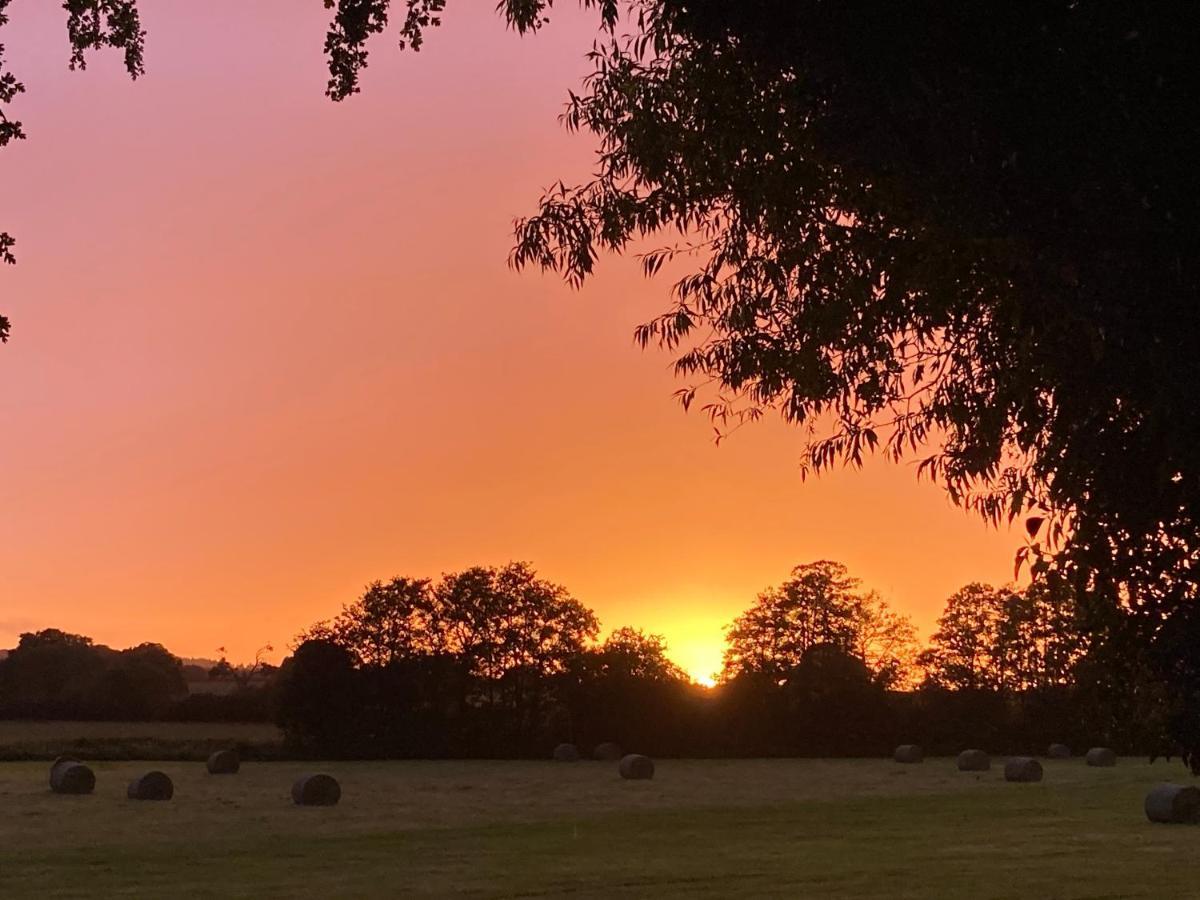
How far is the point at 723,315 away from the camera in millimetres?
9688

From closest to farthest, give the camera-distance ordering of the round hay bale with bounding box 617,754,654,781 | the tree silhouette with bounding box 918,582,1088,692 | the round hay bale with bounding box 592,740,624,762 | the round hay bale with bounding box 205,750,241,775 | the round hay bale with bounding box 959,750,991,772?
the round hay bale with bounding box 617,754,654,781 → the round hay bale with bounding box 205,750,241,775 → the round hay bale with bounding box 959,750,991,772 → the round hay bale with bounding box 592,740,624,762 → the tree silhouette with bounding box 918,582,1088,692

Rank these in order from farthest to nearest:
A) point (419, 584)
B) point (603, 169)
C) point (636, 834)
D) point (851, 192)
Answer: point (419, 584)
point (636, 834)
point (603, 169)
point (851, 192)

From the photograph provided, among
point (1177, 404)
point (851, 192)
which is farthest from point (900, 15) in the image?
point (851, 192)

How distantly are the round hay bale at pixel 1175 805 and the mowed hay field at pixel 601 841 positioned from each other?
349mm

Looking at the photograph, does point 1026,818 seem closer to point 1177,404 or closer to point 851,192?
point 851,192

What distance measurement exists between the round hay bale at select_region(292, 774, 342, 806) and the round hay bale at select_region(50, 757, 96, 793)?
546 centimetres

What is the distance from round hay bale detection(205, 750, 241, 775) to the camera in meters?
35.6

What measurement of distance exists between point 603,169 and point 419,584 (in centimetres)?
4535

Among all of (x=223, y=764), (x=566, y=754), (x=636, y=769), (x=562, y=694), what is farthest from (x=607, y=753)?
(x=223, y=764)

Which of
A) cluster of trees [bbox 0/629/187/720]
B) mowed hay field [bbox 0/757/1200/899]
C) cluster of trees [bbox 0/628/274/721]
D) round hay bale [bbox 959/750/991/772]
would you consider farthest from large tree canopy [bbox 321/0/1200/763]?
cluster of trees [bbox 0/629/187/720]

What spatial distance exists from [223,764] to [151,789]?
997cm

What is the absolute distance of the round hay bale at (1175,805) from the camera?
68.3 feet

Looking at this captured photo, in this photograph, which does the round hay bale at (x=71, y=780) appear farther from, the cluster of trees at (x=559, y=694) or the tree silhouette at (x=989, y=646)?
the tree silhouette at (x=989, y=646)

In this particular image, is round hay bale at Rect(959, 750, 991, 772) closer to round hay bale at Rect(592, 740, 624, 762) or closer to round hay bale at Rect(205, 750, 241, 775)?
round hay bale at Rect(592, 740, 624, 762)
